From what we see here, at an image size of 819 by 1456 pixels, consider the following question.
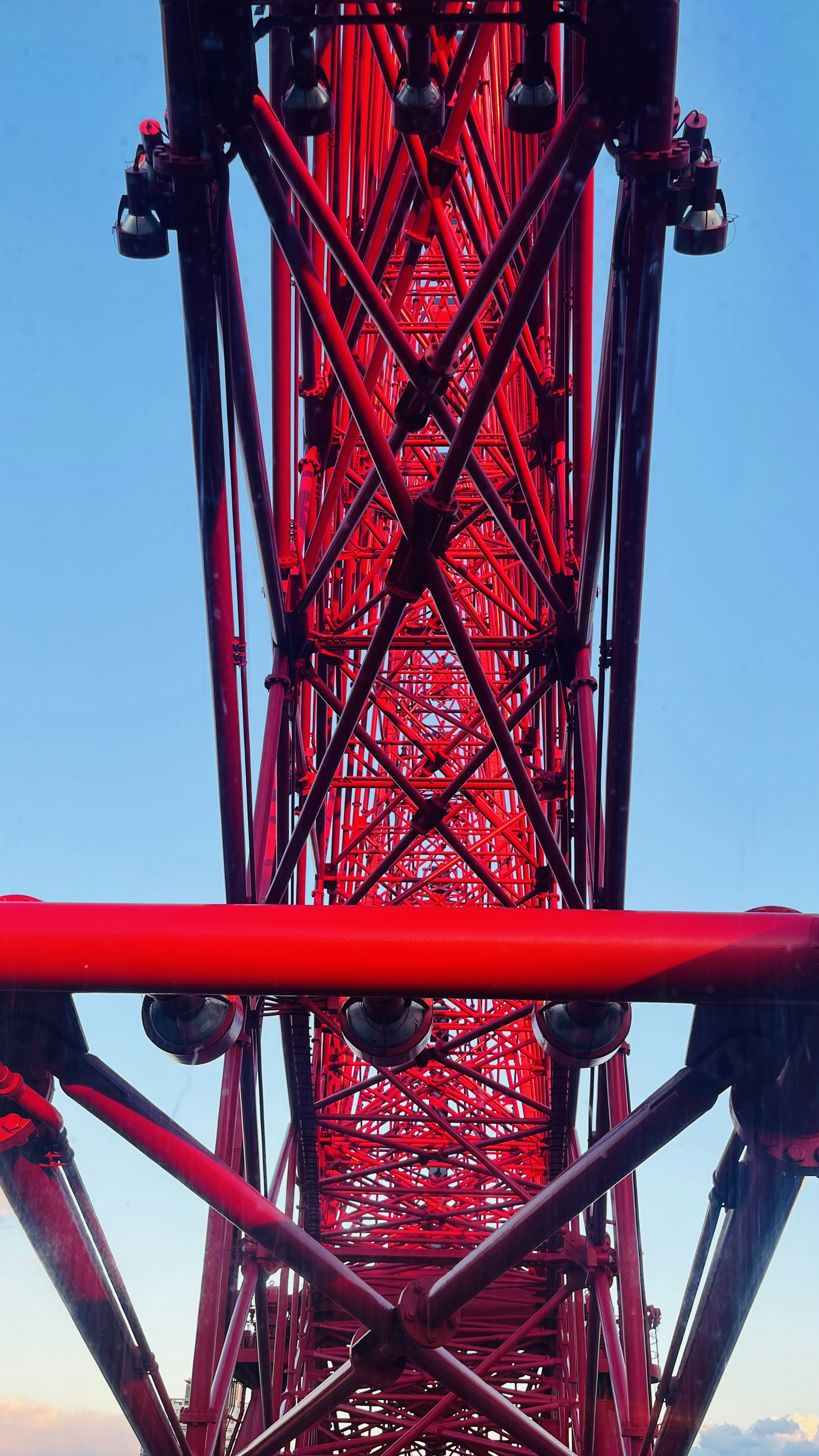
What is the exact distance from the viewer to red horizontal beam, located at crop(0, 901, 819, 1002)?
5434 millimetres

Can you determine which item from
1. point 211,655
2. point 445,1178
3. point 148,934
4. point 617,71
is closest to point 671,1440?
point 148,934

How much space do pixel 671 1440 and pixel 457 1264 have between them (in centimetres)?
161

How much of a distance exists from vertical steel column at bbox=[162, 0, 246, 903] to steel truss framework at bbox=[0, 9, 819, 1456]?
0.02 metres

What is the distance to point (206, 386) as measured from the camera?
7.58 meters

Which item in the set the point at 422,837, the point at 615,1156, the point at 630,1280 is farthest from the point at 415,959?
the point at 422,837

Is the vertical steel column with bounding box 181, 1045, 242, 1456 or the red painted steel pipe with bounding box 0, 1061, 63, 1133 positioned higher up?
the red painted steel pipe with bounding box 0, 1061, 63, 1133

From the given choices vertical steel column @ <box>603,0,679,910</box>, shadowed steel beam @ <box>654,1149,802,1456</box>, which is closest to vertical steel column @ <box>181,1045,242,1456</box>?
shadowed steel beam @ <box>654,1149,802,1456</box>

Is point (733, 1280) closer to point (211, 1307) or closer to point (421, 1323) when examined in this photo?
point (421, 1323)

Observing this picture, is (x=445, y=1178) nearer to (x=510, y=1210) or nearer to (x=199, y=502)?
(x=510, y=1210)

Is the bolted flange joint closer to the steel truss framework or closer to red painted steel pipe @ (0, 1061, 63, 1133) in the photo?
the steel truss framework

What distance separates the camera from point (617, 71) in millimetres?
6672

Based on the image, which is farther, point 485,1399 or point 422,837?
point 422,837

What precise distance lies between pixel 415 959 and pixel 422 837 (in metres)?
6.92

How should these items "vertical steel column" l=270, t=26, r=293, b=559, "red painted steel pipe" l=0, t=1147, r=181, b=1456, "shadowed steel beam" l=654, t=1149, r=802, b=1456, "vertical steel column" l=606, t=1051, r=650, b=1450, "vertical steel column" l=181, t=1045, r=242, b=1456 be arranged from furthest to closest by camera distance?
"vertical steel column" l=270, t=26, r=293, b=559, "vertical steel column" l=606, t=1051, r=650, b=1450, "vertical steel column" l=181, t=1045, r=242, b=1456, "red painted steel pipe" l=0, t=1147, r=181, b=1456, "shadowed steel beam" l=654, t=1149, r=802, b=1456
